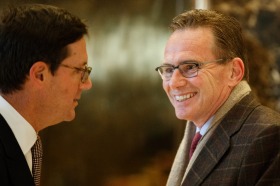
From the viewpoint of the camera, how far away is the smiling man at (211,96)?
1.63 m

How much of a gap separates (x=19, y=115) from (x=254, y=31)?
2.58 m

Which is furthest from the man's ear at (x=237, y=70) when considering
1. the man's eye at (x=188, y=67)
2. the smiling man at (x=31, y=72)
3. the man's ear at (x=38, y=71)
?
the man's ear at (x=38, y=71)

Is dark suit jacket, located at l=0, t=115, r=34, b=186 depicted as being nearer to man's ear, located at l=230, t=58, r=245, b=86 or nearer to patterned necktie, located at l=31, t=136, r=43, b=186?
patterned necktie, located at l=31, t=136, r=43, b=186

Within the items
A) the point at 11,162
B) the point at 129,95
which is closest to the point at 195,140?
the point at 11,162

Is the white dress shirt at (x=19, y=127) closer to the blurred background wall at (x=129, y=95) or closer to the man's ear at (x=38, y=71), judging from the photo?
the man's ear at (x=38, y=71)

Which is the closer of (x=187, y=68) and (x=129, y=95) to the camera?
(x=187, y=68)

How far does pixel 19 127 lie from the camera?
1503 millimetres

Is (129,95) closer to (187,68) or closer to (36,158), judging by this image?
(187,68)

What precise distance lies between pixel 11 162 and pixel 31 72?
0.32m

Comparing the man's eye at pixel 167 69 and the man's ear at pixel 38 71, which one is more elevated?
the man's ear at pixel 38 71

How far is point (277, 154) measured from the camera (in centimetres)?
150

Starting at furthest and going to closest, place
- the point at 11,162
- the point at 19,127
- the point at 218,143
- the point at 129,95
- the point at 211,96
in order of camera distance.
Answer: the point at 129,95 < the point at 211,96 < the point at 218,143 < the point at 19,127 < the point at 11,162

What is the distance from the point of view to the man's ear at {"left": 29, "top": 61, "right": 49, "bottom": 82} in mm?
1530

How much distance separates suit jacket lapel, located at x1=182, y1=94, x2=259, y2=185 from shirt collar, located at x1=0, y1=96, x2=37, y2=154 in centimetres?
61
